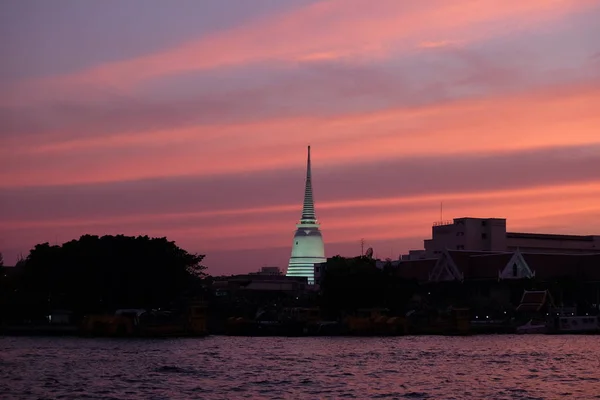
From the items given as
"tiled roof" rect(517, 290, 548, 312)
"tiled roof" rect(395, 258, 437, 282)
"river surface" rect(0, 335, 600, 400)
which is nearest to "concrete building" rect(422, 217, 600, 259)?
"tiled roof" rect(395, 258, 437, 282)

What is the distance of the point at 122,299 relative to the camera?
4309 inches

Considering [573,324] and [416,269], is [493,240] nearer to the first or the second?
[416,269]

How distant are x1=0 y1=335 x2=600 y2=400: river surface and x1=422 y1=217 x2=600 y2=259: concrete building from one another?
248 ft

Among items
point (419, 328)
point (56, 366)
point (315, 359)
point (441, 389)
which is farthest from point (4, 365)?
point (419, 328)

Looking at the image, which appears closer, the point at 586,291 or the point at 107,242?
the point at 107,242

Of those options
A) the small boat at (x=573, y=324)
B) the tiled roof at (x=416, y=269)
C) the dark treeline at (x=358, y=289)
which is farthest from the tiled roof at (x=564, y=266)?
the dark treeline at (x=358, y=289)

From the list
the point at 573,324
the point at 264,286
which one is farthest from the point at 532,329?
the point at 264,286

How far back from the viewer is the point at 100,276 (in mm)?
107938

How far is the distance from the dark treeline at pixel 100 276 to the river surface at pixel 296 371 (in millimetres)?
25973

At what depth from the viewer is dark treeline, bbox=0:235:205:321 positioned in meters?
108

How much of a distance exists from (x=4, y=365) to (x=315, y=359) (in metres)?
17.5

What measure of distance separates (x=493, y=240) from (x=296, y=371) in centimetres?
10609

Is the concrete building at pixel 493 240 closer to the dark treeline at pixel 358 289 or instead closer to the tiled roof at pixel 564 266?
the tiled roof at pixel 564 266

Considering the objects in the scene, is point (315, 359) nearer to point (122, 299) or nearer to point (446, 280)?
point (122, 299)
